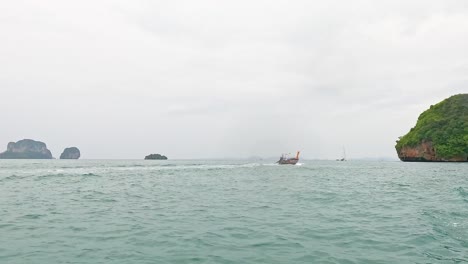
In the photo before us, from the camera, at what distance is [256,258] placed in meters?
10.3

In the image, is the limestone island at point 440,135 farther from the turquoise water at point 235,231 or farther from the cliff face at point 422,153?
the turquoise water at point 235,231

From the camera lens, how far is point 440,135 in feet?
386

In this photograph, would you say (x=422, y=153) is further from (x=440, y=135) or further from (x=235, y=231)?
(x=235, y=231)

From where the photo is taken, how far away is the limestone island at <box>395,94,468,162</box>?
113m

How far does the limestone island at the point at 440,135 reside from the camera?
113m

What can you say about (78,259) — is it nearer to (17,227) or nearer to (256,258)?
(256,258)

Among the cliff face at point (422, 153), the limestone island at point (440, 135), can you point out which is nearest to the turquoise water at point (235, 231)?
the limestone island at point (440, 135)

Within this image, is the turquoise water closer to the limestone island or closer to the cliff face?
the limestone island

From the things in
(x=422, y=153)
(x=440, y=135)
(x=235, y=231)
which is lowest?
(x=235, y=231)

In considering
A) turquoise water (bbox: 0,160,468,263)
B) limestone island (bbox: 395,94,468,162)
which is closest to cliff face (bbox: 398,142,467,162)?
limestone island (bbox: 395,94,468,162)

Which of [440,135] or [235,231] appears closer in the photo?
[235,231]

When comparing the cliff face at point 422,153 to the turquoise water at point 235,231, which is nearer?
the turquoise water at point 235,231

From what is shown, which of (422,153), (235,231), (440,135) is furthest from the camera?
(422,153)

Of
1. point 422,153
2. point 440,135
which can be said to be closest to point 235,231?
point 440,135
